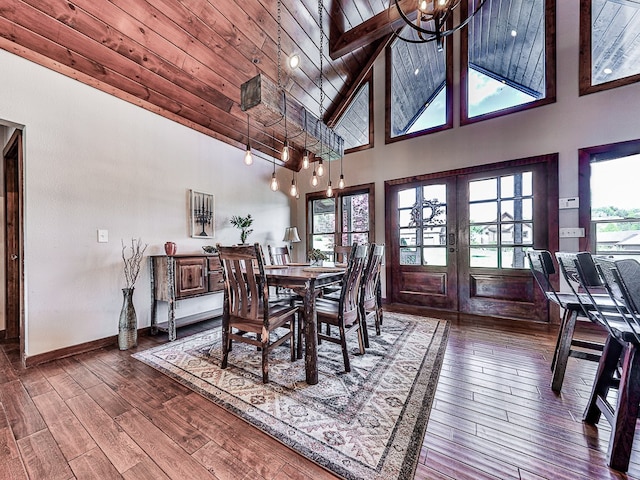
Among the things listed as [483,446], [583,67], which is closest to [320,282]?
[483,446]

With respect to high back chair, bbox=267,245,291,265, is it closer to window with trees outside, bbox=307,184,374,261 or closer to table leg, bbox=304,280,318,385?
window with trees outside, bbox=307,184,374,261

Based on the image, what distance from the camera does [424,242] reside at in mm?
4059

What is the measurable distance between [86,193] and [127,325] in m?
1.35

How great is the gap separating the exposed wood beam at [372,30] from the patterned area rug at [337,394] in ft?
12.0

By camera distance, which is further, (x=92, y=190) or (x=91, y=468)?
(x=92, y=190)

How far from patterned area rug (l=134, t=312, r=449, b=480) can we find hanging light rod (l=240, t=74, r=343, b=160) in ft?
7.84

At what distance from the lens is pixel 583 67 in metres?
3.02

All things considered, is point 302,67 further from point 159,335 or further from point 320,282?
point 159,335

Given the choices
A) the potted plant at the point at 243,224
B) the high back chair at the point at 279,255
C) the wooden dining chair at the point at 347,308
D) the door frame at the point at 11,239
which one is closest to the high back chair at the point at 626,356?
the wooden dining chair at the point at 347,308

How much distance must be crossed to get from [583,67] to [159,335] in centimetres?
572

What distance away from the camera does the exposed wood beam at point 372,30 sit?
10.9 feet

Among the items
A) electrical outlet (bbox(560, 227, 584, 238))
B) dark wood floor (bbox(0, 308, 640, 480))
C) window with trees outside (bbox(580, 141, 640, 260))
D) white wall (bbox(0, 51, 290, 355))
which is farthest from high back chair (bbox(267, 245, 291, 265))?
window with trees outside (bbox(580, 141, 640, 260))

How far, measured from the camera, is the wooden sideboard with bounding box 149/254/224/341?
2.87 m

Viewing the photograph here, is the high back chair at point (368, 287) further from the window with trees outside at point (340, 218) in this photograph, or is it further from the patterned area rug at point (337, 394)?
the window with trees outside at point (340, 218)
